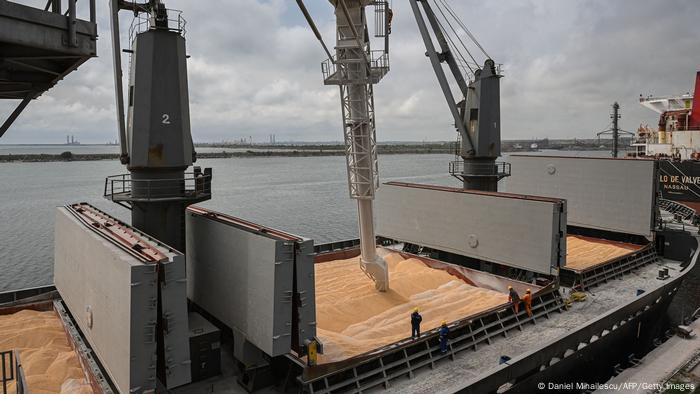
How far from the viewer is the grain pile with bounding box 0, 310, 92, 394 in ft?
34.0

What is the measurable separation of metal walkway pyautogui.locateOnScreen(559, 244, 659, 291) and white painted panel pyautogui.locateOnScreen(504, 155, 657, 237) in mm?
1306

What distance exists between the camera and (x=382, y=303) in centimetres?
1616

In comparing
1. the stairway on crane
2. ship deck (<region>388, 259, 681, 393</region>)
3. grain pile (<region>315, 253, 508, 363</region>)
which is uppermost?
the stairway on crane

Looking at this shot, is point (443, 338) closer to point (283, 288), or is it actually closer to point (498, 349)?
point (498, 349)

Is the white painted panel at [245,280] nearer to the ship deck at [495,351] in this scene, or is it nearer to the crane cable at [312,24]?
the ship deck at [495,351]

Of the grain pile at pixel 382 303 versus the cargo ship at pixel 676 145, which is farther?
the cargo ship at pixel 676 145

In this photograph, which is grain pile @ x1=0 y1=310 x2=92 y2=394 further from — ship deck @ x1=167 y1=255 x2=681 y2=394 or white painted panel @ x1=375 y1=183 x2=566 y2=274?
white painted panel @ x1=375 y1=183 x2=566 y2=274

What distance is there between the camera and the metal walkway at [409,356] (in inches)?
404

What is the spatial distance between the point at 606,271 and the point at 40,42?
20468 millimetres

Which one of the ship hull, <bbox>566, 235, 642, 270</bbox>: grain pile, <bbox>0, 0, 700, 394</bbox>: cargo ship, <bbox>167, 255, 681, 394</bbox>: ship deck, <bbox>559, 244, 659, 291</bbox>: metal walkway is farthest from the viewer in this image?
the ship hull

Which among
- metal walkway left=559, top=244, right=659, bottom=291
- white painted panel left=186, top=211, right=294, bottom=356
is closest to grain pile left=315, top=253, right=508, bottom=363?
white painted panel left=186, top=211, right=294, bottom=356

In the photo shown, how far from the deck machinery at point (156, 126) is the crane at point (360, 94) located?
4531mm

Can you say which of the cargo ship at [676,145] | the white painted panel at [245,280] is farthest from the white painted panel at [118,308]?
the cargo ship at [676,145]

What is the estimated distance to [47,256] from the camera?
3188 centimetres
